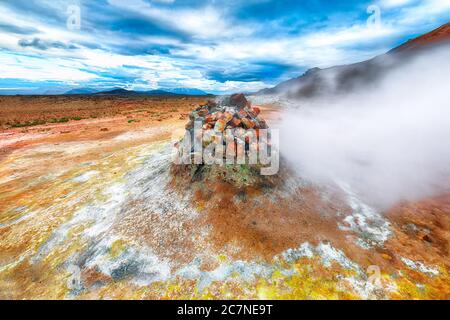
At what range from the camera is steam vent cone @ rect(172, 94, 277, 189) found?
865 cm

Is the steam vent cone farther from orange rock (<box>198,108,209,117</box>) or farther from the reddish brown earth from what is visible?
the reddish brown earth

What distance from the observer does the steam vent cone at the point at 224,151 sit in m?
8.65

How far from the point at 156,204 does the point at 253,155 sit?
3.96 meters

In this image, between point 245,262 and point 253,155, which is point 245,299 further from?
point 253,155

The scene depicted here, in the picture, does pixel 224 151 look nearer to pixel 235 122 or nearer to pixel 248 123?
pixel 235 122

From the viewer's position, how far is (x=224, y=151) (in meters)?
Result: 8.94

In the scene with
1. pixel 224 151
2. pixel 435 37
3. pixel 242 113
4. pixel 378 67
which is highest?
pixel 435 37

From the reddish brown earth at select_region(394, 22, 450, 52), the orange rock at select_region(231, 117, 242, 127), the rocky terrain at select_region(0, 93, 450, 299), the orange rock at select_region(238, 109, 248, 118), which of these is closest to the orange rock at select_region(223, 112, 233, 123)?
the orange rock at select_region(231, 117, 242, 127)

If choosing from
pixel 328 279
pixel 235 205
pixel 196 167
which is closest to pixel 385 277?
pixel 328 279

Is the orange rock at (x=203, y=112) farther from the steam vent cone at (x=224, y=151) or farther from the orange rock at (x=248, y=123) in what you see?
the orange rock at (x=248, y=123)

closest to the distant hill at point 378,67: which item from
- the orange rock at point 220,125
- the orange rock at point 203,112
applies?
the orange rock at point 203,112

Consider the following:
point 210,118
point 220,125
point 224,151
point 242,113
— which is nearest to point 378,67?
point 242,113

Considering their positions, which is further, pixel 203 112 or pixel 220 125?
pixel 203 112

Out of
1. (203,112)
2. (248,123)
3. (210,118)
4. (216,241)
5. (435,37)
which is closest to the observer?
(216,241)
